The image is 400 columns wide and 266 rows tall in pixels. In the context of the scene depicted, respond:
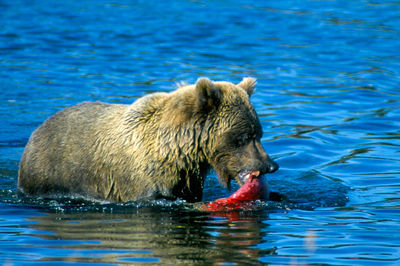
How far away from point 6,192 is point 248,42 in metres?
11.8

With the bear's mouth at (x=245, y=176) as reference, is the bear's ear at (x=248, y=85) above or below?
above

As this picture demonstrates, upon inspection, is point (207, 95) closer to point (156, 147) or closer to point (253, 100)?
point (156, 147)

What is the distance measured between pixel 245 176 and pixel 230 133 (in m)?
0.56

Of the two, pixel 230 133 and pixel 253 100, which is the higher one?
pixel 253 100

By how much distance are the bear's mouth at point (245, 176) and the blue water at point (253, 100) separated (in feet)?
1.41

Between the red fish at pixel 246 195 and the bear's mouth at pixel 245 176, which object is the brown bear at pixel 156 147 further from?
the red fish at pixel 246 195

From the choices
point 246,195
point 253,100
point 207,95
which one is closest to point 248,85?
point 207,95

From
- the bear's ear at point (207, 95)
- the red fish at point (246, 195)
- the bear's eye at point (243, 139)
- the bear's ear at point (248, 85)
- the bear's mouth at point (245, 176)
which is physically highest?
the bear's ear at point (248, 85)

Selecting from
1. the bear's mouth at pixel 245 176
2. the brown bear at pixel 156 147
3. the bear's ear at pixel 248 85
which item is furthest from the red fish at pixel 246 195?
the bear's ear at pixel 248 85

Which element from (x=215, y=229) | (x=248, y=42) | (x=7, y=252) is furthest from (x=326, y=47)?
(x=7, y=252)

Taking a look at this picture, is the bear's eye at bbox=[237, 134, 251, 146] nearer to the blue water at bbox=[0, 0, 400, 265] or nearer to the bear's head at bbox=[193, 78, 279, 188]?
the bear's head at bbox=[193, 78, 279, 188]

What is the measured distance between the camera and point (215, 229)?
27.0 feet

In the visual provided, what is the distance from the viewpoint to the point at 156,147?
29.4 ft

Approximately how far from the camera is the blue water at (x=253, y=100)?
768cm
